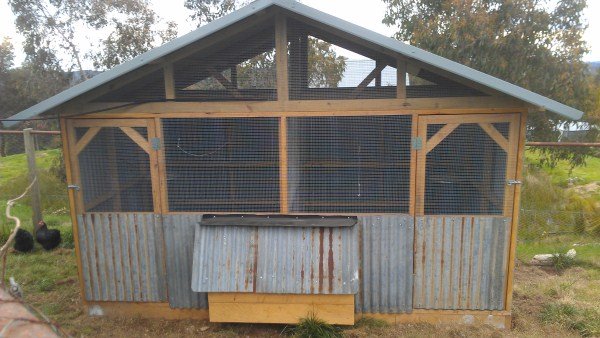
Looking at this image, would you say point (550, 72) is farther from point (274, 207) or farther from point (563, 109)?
point (274, 207)

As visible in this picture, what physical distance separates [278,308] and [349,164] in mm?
1684

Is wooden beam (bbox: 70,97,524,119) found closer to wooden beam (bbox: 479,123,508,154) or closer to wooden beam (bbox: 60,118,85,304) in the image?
wooden beam (bbox: 479,123,508,154)

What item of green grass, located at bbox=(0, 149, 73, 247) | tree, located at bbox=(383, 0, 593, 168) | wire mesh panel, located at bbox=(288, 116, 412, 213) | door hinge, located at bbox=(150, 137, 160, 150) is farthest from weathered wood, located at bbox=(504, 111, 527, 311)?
green grass, located at bbox=(0, 149, 73, 247)

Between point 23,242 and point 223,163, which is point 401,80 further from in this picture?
point 23,242

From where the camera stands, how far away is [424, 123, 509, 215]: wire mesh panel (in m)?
4.01

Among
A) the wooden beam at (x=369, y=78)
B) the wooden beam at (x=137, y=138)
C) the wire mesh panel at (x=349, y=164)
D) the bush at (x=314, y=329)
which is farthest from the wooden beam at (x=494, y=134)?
the wooden beam at (x=137, y=138)

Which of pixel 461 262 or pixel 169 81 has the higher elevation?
pixel 169 81

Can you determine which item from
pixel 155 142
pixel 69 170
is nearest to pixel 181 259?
pixel 155 142

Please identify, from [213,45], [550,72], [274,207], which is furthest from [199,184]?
[550,72]

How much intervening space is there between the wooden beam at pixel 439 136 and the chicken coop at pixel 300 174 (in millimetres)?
20

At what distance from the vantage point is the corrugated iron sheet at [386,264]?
13.9ft

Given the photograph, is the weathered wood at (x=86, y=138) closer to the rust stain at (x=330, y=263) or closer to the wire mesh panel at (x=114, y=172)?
the wire mesh panel at (x=114, y=172)

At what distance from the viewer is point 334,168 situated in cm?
414

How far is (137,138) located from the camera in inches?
165
